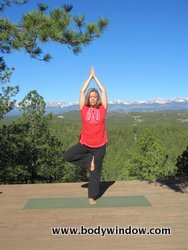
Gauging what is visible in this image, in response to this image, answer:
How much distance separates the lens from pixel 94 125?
522 centimetres

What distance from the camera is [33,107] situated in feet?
82.1

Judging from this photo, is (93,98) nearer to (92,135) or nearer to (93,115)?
(93,115)

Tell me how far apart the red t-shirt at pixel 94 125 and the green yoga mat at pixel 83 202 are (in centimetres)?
83

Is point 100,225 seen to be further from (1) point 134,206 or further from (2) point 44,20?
(2) point 44,20

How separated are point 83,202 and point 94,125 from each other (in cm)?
114

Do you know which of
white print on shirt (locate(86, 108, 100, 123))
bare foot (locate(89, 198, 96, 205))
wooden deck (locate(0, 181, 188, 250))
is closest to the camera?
wooden deck (locate(0, 181, 188, 250))

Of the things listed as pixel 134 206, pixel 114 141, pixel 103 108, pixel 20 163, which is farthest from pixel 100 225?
pixel 114 141

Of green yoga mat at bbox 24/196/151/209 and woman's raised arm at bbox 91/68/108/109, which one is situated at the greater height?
woman's raised arm at bbox 91/68/108/109

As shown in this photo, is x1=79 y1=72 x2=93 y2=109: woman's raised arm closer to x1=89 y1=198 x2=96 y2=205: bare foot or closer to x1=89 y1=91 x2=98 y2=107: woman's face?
x1=89 y1=91 x2=98 y2=107: woman's face

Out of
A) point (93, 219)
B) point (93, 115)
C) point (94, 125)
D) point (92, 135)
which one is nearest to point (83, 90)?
point (93, 115)

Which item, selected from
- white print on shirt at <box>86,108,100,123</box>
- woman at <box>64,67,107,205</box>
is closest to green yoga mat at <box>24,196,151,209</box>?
woman at <box>64,67,107,205</box>

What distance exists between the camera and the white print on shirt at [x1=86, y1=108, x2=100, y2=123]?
17.1 feet

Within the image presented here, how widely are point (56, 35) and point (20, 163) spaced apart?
1573 centimetres

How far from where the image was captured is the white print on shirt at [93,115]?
5.21 m
